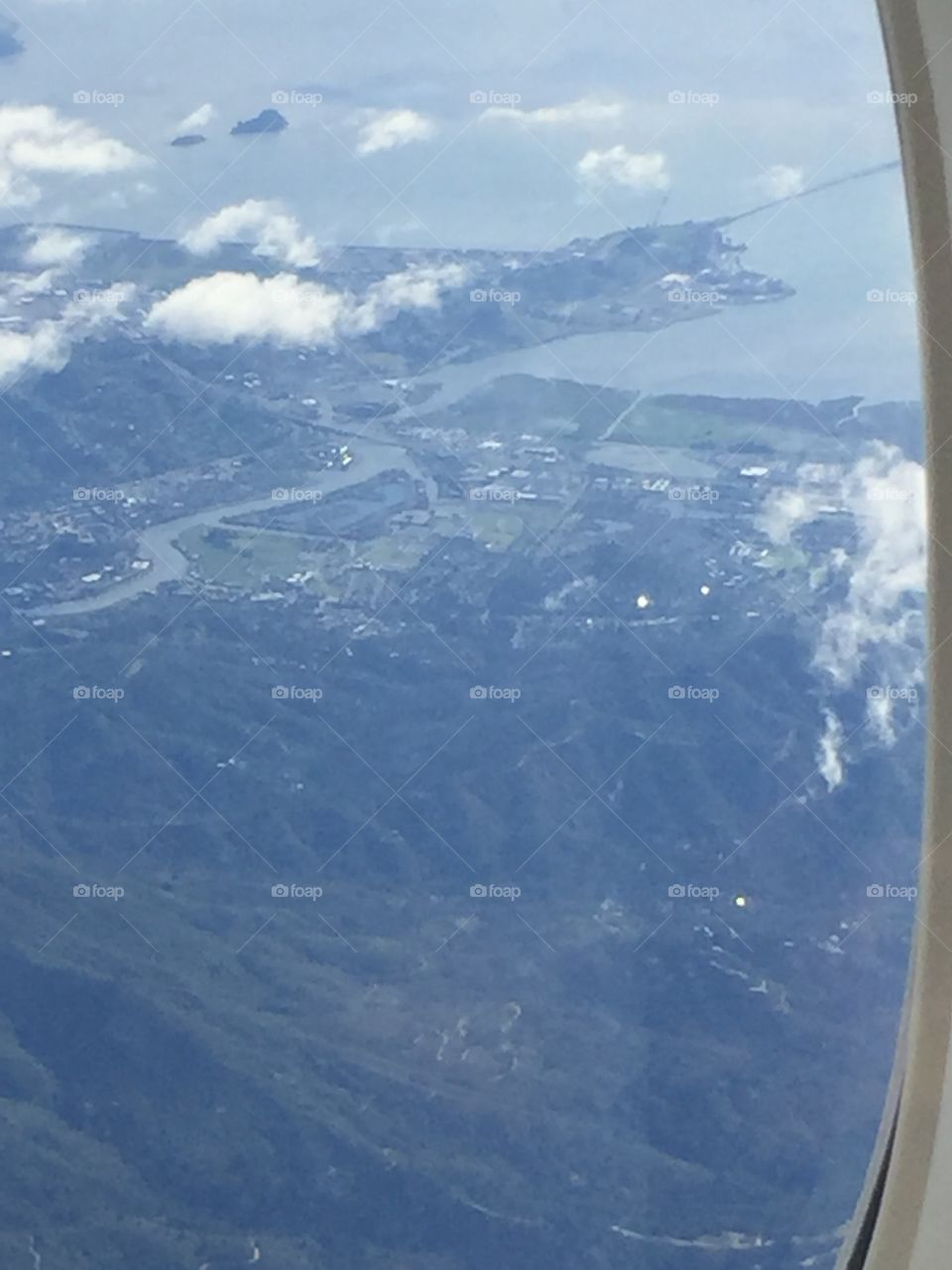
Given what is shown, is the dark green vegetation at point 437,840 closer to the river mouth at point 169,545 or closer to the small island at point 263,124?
the river mouth at point 169,545

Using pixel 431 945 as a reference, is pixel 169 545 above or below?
above

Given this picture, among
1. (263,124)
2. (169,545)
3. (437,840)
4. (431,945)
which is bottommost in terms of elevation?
(431,945)

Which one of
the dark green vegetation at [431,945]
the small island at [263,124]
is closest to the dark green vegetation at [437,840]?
the dark green vegetation at [431,945]

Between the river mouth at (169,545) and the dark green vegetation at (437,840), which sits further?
the river mouth at (169,545)

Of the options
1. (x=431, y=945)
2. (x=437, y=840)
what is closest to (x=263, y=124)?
(x=437, y=840)

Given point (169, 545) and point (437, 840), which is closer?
point (437, 840)

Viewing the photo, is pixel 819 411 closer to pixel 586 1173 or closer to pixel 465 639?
pixel 465 639

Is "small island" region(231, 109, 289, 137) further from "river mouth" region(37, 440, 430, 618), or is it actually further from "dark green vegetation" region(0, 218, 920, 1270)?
"river mouth" region(37, 440, 430, 618)

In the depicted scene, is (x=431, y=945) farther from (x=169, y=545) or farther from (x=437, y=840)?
(x=169, y=545)

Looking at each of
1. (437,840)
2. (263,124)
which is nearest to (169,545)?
(437,840)
